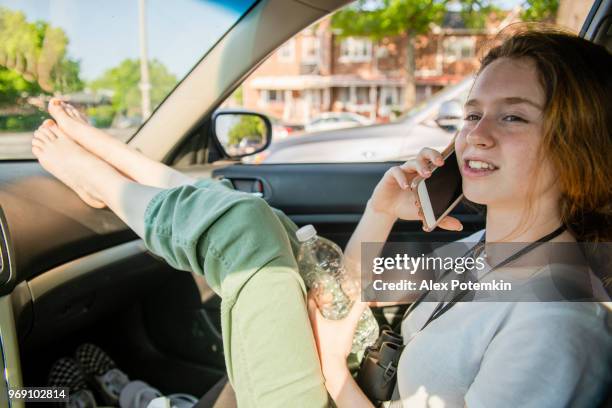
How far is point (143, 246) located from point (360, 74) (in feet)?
76.6

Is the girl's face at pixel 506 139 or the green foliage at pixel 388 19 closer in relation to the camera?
the girl's face at pixel 506 139

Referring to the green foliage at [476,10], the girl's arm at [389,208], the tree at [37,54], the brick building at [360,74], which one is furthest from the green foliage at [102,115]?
the brick building at [360,74]

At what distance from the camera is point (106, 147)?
1.85 metres

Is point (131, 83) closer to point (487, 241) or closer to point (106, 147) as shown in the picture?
point (106, 147)

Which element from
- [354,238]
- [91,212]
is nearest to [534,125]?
[354,238]

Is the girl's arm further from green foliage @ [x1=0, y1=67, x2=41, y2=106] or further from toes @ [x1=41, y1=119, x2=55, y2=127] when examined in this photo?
green foliage @ [x1=0, y1=67, x2=41, y2=106]

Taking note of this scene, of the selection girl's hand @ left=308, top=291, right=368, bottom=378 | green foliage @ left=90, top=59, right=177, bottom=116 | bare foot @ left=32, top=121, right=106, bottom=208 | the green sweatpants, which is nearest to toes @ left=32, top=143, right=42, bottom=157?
bare foot @ left=32, top=121, right=106, bottom=208

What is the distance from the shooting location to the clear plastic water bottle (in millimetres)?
1616

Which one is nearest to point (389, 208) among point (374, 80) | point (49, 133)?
point (49, 133)

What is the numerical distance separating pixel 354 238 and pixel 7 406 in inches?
46.2

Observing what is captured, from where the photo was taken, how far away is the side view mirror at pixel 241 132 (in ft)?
8.36

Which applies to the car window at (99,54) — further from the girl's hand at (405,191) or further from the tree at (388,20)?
the tree at (388,20)

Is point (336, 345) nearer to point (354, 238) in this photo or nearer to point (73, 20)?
point (354, 238)

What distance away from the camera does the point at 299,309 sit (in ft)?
4.36
